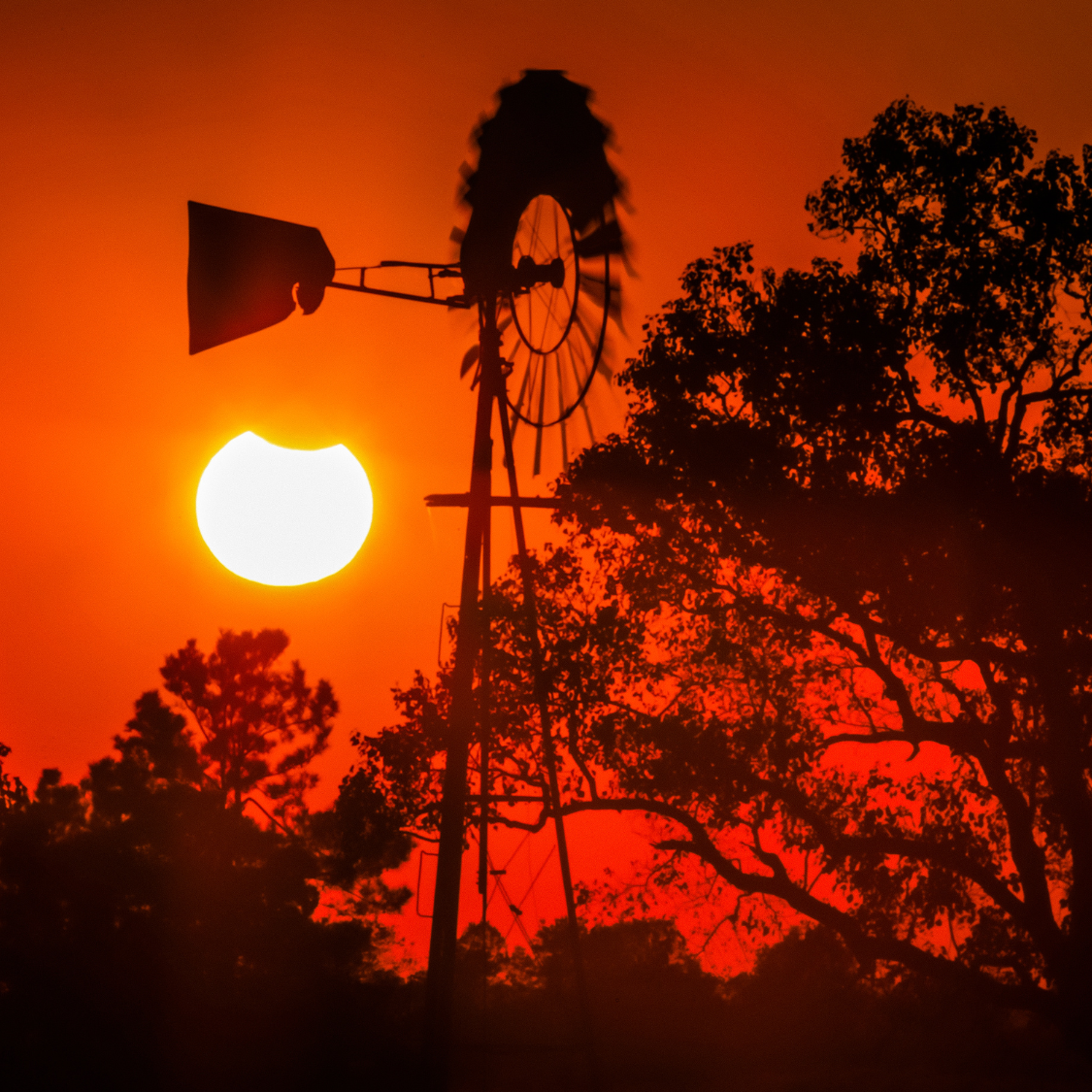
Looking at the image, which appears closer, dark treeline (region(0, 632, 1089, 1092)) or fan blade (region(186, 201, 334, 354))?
fan blade (region(186, 201, 334, 354))

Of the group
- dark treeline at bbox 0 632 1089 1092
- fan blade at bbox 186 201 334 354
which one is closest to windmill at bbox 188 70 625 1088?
fan blade at bbox 186 201 334 354

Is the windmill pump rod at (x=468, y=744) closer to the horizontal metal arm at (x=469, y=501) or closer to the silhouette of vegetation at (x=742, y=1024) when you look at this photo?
the horizontal metal arm at (x=469, y=501)

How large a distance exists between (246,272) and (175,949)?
1024 centimetres

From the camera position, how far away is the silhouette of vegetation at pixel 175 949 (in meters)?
15.0

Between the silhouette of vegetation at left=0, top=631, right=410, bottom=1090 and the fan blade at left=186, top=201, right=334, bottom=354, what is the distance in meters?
6.36

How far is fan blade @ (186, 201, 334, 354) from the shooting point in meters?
9.30

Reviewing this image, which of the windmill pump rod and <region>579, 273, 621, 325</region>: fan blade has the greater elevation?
<region>579, 273, 621, 325</region>: fan blade

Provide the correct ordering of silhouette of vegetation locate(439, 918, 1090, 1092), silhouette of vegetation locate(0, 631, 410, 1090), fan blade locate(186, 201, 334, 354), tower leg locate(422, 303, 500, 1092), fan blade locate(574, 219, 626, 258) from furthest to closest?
silhouette of vegetation locate(439, 918, 1090, 1092), silhouette of vegetation locate(0, 631, 410, 1090), fan blade locate(186, 201, 334, 354), fan blade locate(574, 219, 626, 258), tower leg locate(422, 303, 500, 1092)

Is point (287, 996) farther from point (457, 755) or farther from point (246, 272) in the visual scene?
point (246, 272)

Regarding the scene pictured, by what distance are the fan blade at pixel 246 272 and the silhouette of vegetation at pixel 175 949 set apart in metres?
6.36

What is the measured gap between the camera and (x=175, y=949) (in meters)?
15.8

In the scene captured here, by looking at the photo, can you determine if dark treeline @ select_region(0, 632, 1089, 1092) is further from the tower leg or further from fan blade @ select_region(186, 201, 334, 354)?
fan blade @ select_region(186, 201, 334, 354)

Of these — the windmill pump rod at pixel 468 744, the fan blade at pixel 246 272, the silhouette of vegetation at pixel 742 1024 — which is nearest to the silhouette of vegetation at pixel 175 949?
the silhouette of vegetation at pixel 742 1024

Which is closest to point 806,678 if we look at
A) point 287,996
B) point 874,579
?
point 874,579
